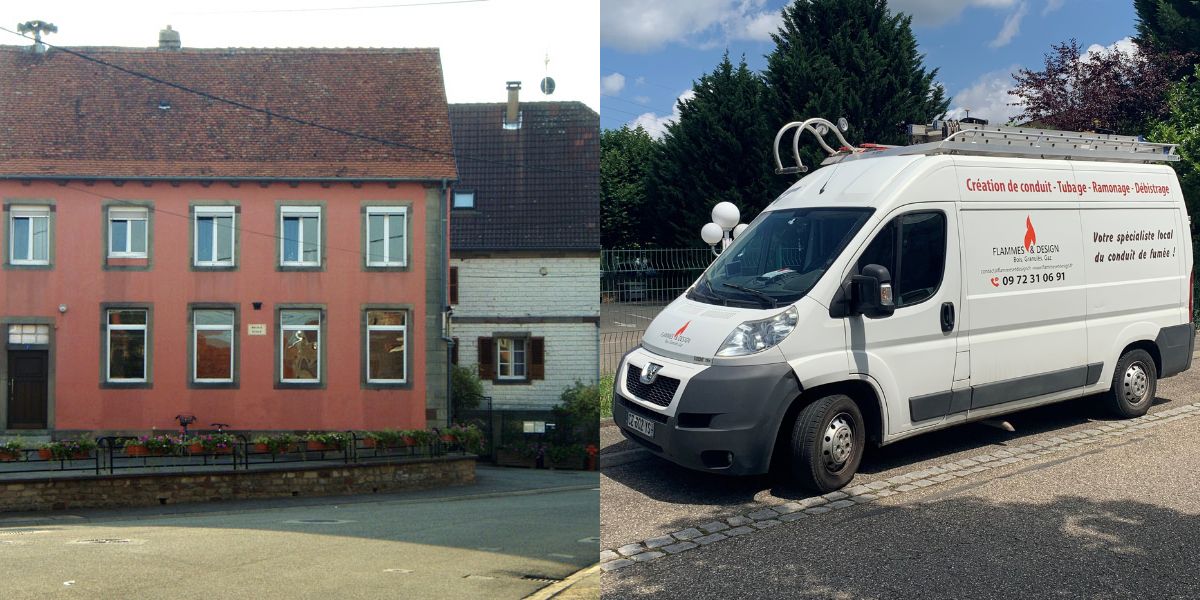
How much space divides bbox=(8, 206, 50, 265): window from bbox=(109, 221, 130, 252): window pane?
0.10 m

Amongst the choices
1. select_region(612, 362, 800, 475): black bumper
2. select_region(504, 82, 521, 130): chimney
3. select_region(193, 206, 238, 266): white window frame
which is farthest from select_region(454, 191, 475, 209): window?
select_region(612, 362, 800, 475): black bumper

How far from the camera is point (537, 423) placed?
58.9 inches

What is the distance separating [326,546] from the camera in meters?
1.72

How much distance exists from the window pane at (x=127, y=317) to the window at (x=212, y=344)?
78mm

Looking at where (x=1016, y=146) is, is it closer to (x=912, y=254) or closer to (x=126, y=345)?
(x=912, y=254)

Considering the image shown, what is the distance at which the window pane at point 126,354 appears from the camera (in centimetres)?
154

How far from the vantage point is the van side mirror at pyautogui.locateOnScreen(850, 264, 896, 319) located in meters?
6.04

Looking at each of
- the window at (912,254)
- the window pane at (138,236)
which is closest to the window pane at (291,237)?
the window pane at (138,236)

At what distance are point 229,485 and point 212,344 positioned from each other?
23cm

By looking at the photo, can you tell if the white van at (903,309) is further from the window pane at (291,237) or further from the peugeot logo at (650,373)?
the window pane at (291,237)

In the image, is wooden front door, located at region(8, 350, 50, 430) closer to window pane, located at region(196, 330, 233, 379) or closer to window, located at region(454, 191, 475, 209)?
window pane, located at region(196, 330, 233, 379)

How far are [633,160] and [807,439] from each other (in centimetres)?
2035

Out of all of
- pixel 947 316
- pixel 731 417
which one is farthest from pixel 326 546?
pixel 947 316

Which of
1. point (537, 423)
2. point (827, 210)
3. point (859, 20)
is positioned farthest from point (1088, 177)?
point (859, 20)
